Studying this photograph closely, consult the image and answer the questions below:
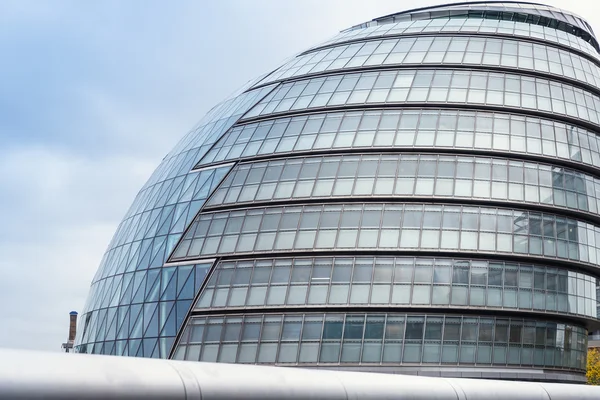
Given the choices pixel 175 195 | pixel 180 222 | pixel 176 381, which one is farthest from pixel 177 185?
pixel 176 381

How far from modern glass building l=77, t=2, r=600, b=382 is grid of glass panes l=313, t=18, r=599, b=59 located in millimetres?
840

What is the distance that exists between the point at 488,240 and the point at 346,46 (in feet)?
59.1

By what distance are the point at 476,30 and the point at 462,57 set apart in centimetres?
420

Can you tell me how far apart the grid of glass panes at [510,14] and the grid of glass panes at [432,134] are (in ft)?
38.7

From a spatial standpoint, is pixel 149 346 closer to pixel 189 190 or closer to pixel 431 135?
pixel 189 190

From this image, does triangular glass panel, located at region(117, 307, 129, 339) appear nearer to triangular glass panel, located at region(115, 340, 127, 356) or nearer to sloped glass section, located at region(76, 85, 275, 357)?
sloped glass section, located at region(76, 85, 275, 357)

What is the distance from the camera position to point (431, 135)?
4141cm

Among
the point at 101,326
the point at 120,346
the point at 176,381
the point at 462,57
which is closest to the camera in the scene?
the point at 176,381

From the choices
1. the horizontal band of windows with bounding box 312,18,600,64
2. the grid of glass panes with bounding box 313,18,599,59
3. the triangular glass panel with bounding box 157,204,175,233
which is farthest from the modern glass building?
the grid of glass panes with bounding box 313,18,599,59

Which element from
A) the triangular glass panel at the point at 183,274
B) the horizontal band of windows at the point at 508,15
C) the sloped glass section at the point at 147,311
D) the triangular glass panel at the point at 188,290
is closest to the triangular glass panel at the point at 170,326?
the sloped glass section at the point at 147,311

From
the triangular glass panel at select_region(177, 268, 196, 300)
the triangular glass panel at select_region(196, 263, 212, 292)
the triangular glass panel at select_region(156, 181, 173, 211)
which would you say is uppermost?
the triangular glass panel at select_region(156, 181, 173, 211)

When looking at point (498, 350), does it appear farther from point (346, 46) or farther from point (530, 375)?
point (346, 46)

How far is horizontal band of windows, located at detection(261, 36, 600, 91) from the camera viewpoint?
45.9 metres

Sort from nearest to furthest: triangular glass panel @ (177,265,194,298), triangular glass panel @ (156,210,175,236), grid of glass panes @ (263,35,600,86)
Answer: triangular glass panel @ (177,265,194,298) < triangular glass panel @ (156,210,175,236) < grid of glass panes @ (263,35,600,86)
